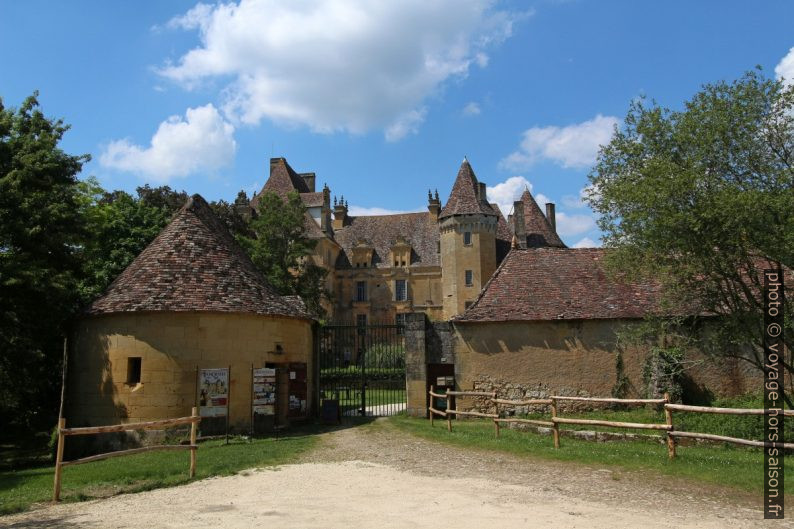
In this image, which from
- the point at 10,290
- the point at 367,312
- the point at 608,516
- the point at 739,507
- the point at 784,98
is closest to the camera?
the point at 608,516

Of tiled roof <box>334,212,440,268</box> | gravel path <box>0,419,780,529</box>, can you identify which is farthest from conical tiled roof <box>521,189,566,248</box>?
gravel path <box>0,419,780,529</box>

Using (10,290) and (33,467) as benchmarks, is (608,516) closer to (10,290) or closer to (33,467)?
(33,467)

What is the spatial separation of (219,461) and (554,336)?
482 inches

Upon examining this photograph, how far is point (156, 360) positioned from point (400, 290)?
153 feet

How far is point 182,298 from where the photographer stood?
18.0m

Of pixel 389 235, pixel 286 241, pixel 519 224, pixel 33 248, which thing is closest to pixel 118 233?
pixel 33 248

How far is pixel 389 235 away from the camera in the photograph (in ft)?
220

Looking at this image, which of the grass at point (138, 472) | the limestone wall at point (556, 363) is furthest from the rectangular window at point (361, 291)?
the grass at point (138, 472)

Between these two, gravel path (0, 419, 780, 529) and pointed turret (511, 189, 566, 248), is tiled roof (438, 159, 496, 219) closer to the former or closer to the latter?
pointed turret (511, 189, 566, 248)

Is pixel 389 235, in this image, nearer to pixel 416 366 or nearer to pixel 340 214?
pixel 340 214

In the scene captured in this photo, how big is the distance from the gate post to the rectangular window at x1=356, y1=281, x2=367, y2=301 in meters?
41.6

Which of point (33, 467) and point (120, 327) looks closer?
point (33, 467)

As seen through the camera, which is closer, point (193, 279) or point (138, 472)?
point (138, 472)

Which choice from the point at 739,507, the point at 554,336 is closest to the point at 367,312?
the point at 554,336
